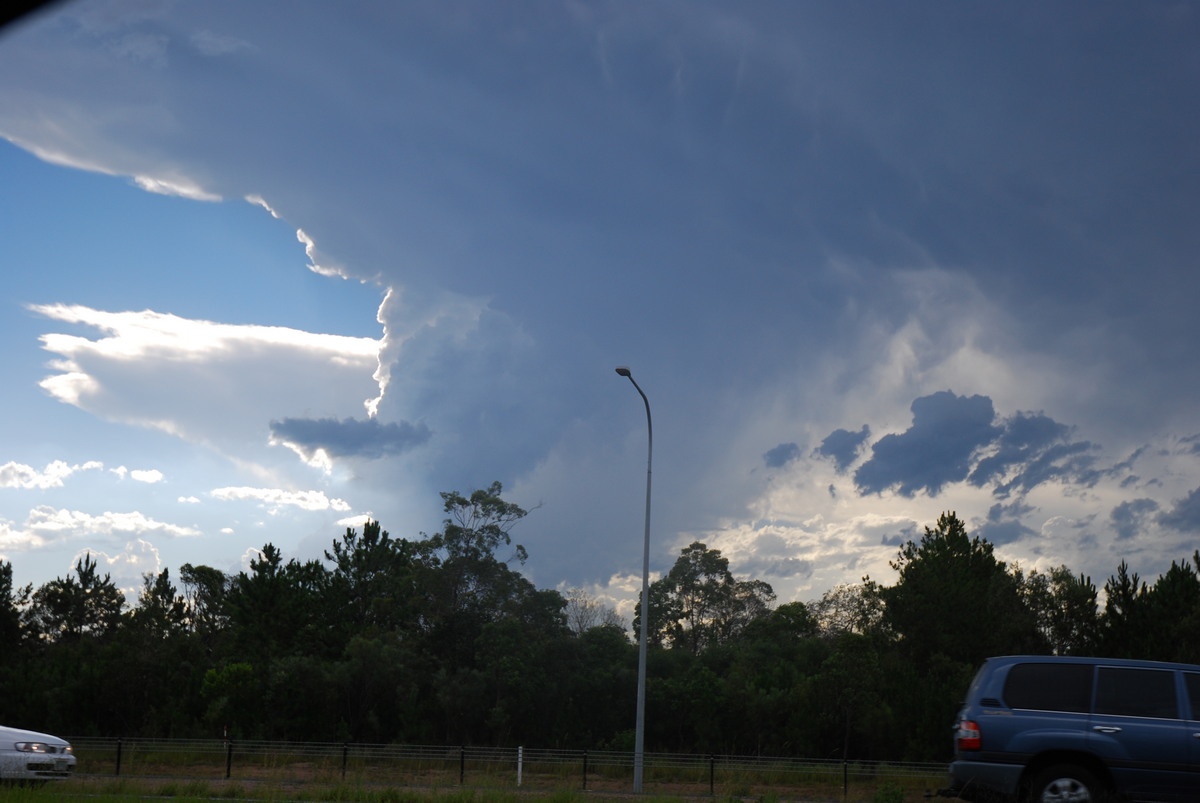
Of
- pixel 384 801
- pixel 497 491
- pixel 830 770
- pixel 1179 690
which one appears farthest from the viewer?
pixel 497 491

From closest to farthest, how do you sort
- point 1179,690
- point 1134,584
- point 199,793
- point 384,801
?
point 1179,690 < point 384,801 < point 199,793 < point 1134,584

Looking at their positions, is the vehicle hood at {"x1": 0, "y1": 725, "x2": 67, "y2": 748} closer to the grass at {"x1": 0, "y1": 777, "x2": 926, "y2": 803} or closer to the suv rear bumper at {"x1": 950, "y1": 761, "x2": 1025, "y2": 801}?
the grass at {"x1": 0, "y1": 777, "x2": 926, "y2": 803}

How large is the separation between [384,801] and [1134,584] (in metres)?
45.4

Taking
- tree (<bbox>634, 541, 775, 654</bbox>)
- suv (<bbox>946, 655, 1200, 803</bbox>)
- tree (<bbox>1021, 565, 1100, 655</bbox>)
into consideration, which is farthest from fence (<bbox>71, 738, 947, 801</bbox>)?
tree (<bbox>634, 541, 775, 654</bbox>)

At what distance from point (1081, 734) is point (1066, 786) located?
613 millimetres

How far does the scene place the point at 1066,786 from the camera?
10922mm

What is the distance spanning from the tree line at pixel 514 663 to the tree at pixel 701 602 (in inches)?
713

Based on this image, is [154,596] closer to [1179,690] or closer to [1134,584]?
[1134,584]

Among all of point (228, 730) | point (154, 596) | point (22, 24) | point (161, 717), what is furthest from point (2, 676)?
point (22, 24)

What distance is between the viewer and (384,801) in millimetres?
15188

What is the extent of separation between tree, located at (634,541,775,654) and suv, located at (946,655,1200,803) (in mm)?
62751

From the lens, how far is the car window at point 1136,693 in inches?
442

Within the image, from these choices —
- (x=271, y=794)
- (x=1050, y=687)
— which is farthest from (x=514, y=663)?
(x=1050, y=687)

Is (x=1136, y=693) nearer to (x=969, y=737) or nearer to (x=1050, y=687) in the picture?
(x=1050, y=687)
